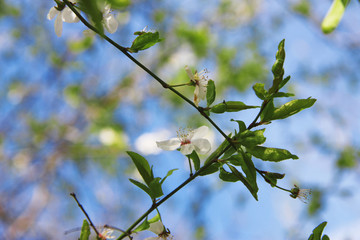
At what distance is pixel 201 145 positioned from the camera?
18.5 inches

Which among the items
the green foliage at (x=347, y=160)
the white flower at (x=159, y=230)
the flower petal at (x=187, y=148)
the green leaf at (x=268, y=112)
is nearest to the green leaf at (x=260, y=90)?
the green leaf at (x=268, y=112)

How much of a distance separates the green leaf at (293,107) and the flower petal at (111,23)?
0.80ft

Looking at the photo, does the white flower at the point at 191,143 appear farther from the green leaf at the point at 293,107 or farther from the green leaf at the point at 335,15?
the green leaf at the point at 335,15

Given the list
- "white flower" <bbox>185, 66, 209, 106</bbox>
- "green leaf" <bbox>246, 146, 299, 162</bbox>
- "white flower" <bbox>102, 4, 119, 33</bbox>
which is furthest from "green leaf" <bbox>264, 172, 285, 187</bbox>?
"white flower" <bbox>102, 4, 119, 33</bbox>

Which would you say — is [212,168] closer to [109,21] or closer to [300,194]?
[300,194]

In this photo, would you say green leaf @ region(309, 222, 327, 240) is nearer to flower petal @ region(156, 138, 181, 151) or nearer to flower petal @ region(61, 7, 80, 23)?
flower petal @ region(156, 138, 181, 151)

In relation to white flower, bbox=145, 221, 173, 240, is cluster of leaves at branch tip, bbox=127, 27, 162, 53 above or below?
above

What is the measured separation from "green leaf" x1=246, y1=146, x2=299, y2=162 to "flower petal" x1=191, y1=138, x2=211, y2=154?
0.07 meters

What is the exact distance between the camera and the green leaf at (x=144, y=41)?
0.44 metres

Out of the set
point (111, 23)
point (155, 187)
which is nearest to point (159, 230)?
point (155, 187)

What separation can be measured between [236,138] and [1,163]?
2.66 meters

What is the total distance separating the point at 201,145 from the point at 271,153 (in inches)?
3.9

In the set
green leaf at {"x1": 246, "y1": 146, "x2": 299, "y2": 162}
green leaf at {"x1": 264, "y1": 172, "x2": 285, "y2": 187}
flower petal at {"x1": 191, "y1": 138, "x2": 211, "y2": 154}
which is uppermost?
flower petal at {"x1": 191, "y1": 138, "x2": 211, "y2": 154}

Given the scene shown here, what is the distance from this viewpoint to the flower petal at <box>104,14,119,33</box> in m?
0.45
